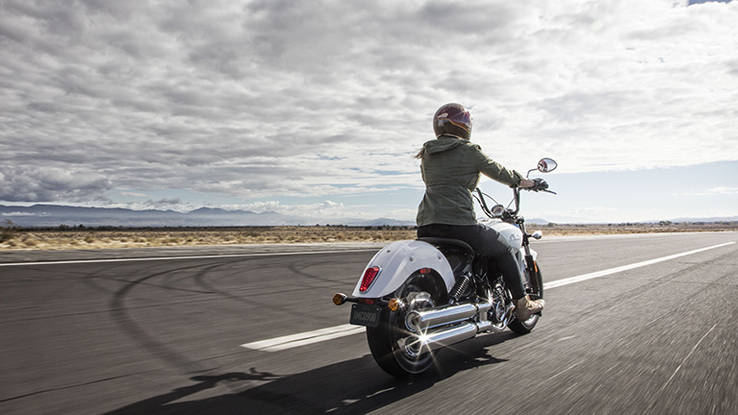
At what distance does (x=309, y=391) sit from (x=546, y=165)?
345 cm

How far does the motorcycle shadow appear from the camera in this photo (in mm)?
3049

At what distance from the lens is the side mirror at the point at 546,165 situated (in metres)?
5.24

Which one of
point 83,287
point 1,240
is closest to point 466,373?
point 83,287

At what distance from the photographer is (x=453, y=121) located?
4.29m

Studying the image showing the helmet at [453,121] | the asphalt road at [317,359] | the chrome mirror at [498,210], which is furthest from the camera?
the chrome mirror at [498,210]

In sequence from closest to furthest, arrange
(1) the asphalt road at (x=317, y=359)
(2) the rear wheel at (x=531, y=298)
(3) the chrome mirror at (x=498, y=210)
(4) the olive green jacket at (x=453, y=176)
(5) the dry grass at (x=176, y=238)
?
1. (1) the asphalt road at (x=317, y=359)
2. (4) the olive green jacket at (x=453, y=176)
3. (2) the rear wheel at (x=531, y=298)
4. (3) the chrome mirror at (x=498, y=210)
5. (5) the dry grass at (x=176, y=238)

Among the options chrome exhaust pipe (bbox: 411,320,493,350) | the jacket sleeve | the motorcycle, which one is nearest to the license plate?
the motorcycle

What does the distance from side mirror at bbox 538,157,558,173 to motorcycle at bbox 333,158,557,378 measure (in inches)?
40.3

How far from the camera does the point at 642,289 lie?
8383 mm

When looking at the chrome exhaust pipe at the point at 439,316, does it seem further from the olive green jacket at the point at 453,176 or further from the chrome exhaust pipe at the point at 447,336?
the olive green jacket at the point at 453,176

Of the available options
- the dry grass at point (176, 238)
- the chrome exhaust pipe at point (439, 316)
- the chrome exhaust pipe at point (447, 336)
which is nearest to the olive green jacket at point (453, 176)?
the chrome exhaust pipe at point (439, 316)

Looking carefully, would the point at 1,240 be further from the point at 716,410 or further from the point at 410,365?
the point at 716,410

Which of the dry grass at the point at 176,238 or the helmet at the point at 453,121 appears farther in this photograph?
the dry grass at the point at 176,238

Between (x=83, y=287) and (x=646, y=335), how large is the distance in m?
8.30
